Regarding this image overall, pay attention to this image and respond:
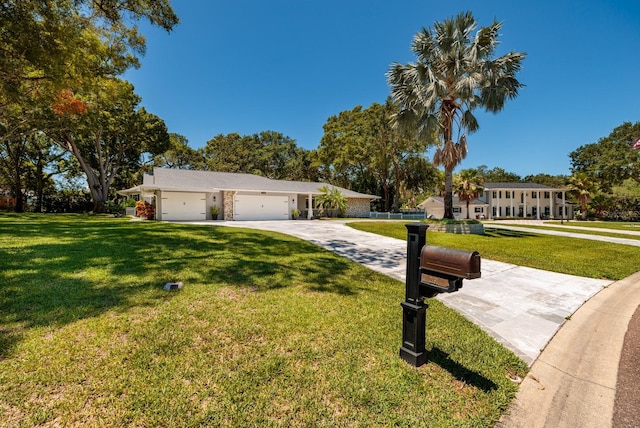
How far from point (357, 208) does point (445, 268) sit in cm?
2562

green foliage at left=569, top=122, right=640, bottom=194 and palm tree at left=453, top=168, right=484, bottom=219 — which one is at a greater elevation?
green foliage at left=569, top=122, right=640, bottom=194

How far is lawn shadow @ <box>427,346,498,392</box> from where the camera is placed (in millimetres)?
2167

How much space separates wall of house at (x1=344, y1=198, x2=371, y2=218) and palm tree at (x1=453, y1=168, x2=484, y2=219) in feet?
31.0

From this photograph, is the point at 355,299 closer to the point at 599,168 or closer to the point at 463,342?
the point at 463,342

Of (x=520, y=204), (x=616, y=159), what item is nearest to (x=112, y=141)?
(x=520, y=204)

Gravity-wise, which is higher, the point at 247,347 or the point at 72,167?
the point at 72,167

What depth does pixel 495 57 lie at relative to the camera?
11.8m

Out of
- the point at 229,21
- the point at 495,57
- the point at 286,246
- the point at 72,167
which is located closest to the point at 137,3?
the point at 229,21

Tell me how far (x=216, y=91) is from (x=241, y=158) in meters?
17.7

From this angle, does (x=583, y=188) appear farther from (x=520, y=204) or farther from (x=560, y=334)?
(x=560, y=334)

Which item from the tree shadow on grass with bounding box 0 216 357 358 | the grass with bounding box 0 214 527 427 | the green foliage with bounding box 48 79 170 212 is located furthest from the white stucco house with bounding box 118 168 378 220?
the grass with bounding box 0 214 527 427

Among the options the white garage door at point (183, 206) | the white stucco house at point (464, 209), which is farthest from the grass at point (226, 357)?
the white stucco house at point (464, 209)

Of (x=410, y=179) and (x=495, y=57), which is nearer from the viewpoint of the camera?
(x=495, y=57)

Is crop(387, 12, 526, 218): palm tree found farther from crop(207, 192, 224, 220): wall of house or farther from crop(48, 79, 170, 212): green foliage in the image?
crop(48, 79, 170, 212): green foliage
